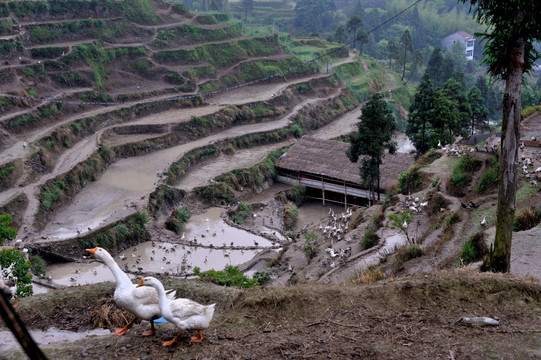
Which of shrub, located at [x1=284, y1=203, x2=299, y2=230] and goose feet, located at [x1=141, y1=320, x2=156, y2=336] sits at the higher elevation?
goose feet, located at [x1=141, y1=320, x2=156, y2=336]

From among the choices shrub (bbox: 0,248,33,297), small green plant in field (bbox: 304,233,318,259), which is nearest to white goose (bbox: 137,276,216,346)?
shrub (bbox: 0,248,33,297)

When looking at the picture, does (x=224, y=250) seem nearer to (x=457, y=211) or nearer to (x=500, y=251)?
(x=457, y=211)

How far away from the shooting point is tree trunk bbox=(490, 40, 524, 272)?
379 inches

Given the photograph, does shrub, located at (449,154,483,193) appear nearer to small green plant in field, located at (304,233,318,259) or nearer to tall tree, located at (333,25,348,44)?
small green plant in field, located at (304,233,318,259)

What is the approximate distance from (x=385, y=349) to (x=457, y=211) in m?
11.9

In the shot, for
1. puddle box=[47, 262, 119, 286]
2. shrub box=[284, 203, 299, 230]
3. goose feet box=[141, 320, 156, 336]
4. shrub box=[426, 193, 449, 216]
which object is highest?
goose feet box=[141, 320, 156, 336]

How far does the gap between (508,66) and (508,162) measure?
1822mm

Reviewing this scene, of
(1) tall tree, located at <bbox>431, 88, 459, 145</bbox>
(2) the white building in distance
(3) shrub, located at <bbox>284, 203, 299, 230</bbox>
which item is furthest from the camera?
(2) the white building in distance

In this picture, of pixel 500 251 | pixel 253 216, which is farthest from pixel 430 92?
pixel 500 251

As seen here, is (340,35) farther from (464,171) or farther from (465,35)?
(464,171)

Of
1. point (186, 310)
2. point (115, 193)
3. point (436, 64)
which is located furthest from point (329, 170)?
point (436, 64)

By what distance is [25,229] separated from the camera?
954 inches

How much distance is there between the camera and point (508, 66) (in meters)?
9.68

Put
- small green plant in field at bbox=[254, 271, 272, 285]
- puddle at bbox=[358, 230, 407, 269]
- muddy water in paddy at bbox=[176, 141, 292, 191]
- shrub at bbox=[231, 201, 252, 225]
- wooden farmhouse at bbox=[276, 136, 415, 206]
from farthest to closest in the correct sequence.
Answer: muddy water in paddy at bbox=[176, 141, 292, 191], wooden farmhouse at bbox=[276, 136, 415, 206], shrub at bbox=[231, 201, 252, 225], small green plant in field at bbox=[254, 271, 272, 285], puddle at bbox=[358, 230, 407, 269]
